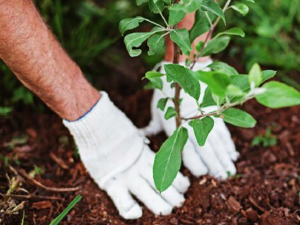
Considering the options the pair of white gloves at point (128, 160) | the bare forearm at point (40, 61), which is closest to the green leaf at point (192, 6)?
the bare forearm at point (40, 61)

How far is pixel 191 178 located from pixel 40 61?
74 centimetres

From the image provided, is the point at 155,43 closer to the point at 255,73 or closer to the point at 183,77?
the point at 183,77

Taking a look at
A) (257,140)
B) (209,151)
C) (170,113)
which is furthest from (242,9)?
(257,140)

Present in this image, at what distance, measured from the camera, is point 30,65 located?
48.1 inches

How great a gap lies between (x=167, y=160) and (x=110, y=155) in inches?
17.2

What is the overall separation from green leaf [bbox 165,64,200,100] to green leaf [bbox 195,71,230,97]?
171 mm

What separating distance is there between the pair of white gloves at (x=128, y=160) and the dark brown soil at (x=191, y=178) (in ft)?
0.14

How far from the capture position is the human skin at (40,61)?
44.8 inches

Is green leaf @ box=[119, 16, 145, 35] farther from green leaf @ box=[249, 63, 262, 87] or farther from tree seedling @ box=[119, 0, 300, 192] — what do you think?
green leaf @ box=[249, 63, 262, 87]

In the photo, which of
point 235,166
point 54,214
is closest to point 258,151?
point 235,166

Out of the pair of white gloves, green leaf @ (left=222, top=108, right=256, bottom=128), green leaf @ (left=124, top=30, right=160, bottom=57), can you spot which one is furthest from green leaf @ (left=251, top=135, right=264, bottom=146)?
green leaf @ (left=124, top=30, right=160, bottom=57)

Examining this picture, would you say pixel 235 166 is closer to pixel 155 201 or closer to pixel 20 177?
pixel 155 201

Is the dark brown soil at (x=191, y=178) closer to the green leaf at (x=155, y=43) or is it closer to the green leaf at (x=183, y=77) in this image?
the green leaf at (x=183, y=77)

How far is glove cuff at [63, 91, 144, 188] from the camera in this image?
1.43 metres
